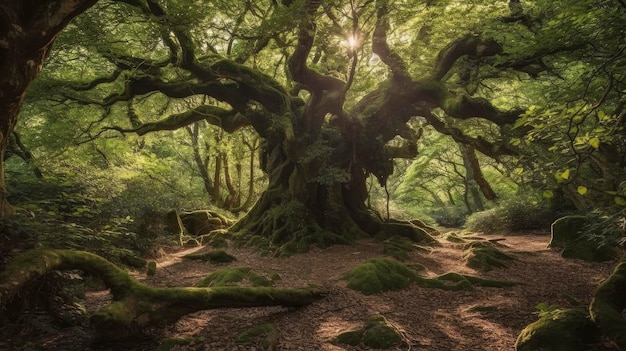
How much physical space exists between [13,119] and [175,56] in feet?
25.9

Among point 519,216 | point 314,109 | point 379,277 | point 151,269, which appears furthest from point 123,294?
point 519,216

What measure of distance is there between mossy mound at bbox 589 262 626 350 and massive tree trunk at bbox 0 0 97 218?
7.20 meters

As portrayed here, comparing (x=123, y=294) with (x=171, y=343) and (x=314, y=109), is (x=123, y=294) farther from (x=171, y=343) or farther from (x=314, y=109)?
(x=314, y=109)

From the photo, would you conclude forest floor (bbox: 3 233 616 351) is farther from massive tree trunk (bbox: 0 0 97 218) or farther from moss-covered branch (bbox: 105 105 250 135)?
moss-covered branch (bbox: 105 105 250 135)

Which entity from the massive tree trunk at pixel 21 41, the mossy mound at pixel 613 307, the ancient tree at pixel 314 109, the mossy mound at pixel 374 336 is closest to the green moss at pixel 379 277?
the mossy mound at pixel 374 336

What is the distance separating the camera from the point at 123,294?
4.39 metres

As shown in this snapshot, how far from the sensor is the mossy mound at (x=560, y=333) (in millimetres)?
4179

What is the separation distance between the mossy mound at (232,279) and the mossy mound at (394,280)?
1935mm

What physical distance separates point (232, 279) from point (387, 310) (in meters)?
3.32

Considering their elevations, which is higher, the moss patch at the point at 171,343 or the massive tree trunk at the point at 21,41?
the massive tree trunk at the point at 21,41

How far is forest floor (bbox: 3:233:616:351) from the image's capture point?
195 inches

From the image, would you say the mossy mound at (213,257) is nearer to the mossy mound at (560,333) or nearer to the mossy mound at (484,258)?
the mossy mound at (484,258)

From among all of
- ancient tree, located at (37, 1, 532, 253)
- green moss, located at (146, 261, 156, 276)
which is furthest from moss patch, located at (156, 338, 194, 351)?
ancient tree, located at (37, 1, 532, 253)

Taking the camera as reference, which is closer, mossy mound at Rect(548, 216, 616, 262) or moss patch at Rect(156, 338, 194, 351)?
moss patch at Rect(156, 338, 194, 351)
